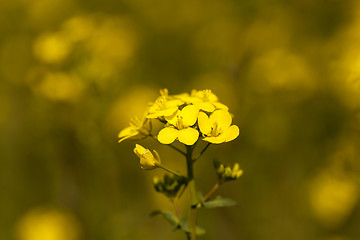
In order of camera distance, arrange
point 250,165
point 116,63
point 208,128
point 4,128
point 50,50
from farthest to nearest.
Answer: point 4,128
point 116,63
point 250,165
point 50,50
point 208,128

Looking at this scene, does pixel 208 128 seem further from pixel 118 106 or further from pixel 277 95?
pixel 118 106

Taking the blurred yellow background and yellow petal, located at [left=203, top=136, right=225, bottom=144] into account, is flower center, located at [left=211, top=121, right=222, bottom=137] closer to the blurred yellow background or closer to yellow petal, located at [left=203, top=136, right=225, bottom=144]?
yellow petal, located at [left=203, top=136, right=225, bottom=144]

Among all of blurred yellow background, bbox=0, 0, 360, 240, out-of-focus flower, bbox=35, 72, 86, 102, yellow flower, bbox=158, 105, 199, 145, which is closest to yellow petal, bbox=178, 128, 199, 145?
yellow flower, bbox=158, 105, 199, 145

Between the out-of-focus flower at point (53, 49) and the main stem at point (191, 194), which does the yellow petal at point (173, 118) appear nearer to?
the main stem at point (191, 194)

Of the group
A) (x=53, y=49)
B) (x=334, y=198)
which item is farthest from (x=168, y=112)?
(x=53, y=49)

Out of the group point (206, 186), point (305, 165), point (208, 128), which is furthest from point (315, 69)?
point (208, 128)

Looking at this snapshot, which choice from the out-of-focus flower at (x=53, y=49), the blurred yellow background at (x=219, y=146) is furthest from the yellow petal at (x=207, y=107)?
the out-of-focus flower at (x=53, y=49)
